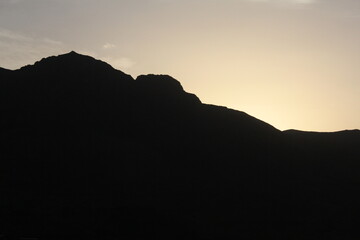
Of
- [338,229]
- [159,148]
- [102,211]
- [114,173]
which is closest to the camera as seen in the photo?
[102,211]

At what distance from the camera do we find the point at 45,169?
235 ft

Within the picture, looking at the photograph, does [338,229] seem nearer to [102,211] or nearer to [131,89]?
[102,211]

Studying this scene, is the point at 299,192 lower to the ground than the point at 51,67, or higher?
lower

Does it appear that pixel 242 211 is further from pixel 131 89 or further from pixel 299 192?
pixel 131 89

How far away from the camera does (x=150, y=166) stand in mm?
75250

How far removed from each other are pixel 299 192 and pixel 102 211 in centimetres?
3337

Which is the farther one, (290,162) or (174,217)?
(290,162)

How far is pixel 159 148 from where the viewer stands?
81375 millimetres

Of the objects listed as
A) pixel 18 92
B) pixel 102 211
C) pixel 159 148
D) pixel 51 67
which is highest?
pixel 51 67

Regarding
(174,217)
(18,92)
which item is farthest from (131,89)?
(174,217)

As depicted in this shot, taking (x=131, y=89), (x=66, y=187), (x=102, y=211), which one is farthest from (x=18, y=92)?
(x=102, y=211)

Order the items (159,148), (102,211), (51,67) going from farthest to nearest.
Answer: (51,67), (159,148), (102,211)

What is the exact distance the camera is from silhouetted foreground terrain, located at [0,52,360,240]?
6259 centimetres

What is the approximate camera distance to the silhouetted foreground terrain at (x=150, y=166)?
205 feet
